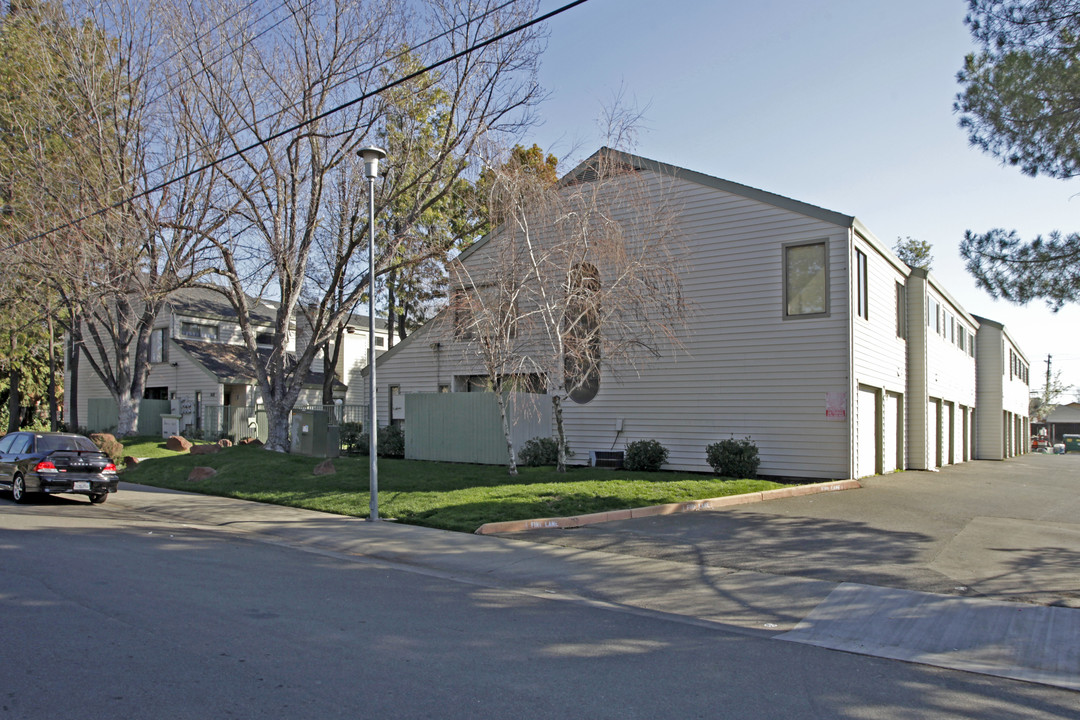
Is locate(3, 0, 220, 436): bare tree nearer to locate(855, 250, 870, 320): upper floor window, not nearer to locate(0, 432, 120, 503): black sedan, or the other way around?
locate(0, 432, 120, 503): black sedan

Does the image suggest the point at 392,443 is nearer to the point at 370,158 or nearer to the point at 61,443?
the point at 61,443

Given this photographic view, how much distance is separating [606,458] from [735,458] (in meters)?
3.83

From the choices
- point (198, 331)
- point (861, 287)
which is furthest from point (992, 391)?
point (198, 331)

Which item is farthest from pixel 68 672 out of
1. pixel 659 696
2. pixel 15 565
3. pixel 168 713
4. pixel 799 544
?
pixel 799 544

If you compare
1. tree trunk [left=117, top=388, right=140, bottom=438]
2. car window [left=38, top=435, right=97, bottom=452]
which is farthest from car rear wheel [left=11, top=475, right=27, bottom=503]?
tree trunk [left=117, top=388, right=140, bottom=438]

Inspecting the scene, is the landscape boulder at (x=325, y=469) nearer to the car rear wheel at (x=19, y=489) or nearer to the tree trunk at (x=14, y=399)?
the car rear wheel at (x=19, y=489)

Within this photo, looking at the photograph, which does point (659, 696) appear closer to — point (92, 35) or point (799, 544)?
point (799, 544)

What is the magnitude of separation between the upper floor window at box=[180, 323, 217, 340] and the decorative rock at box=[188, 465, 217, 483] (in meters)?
22.5

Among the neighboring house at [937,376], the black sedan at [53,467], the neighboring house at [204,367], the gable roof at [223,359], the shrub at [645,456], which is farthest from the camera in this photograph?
the gable roof at [223,359]

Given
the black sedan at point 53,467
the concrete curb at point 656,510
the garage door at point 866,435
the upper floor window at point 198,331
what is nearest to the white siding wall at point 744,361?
the garage door at point 866,435

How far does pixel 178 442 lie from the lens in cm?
2686

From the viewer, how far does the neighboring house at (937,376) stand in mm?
23578

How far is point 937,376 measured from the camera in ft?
86.1

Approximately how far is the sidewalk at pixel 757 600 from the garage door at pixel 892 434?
14.0m
